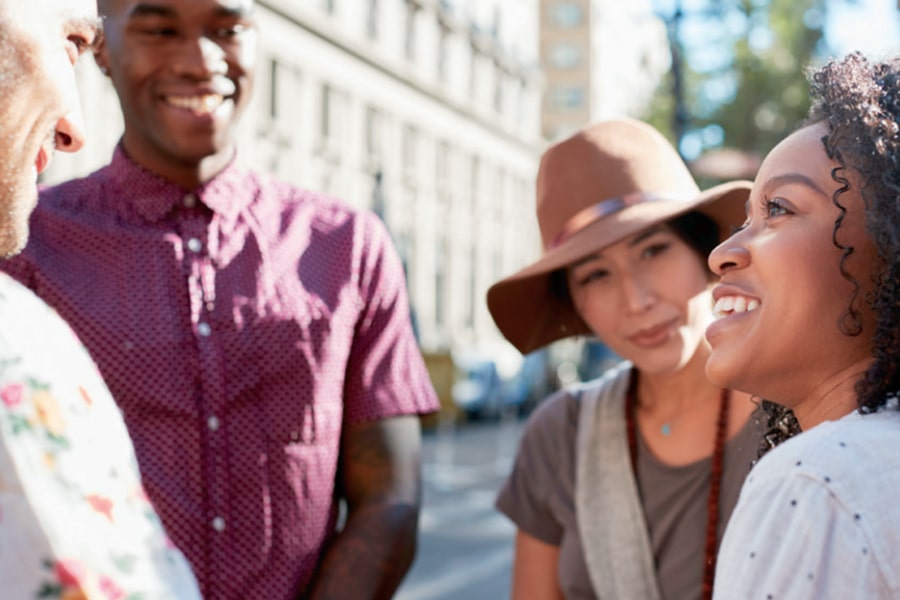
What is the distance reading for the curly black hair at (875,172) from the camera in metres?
1.70

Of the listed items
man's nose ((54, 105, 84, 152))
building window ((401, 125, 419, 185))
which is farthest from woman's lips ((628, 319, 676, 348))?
building window ((401, 125, 419, 185))

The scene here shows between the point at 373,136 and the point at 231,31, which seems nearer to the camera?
the point at 231,31

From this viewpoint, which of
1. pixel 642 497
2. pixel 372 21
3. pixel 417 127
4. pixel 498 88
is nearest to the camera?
pixel 642 497

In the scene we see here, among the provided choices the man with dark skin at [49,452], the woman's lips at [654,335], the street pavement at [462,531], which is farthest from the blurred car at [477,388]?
the man with dark skin at [49,452]

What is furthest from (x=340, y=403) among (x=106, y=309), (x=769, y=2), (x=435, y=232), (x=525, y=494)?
(x=435, y=232)

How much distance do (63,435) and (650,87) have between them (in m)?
39.9

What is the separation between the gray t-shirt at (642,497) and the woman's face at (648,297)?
22 cm

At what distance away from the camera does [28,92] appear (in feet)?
4.82

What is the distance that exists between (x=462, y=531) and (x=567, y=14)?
66.8 meters

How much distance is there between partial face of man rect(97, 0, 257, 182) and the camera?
2.56 meters

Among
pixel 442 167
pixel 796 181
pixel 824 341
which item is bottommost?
pixel 824 341

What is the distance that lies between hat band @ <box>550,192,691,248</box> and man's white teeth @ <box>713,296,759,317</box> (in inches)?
44.9

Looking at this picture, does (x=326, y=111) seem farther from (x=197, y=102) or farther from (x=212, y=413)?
(x=212, y=413)

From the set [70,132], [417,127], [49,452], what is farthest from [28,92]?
[417,127]
